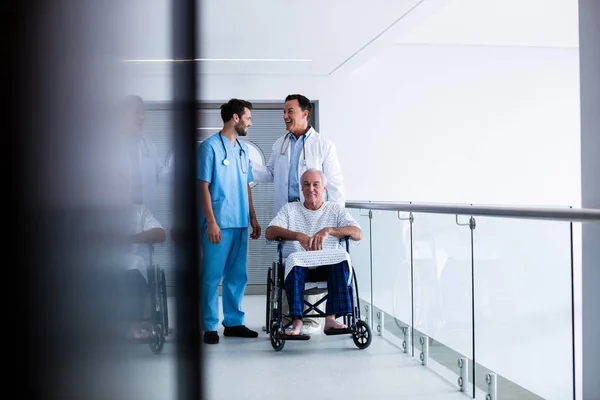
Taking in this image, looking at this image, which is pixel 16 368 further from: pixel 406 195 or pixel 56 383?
pixel 406 195

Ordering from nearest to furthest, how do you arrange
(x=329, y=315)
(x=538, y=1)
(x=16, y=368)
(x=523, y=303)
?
(x=16, y=368) < (x=523, y=303) < (x=329, y=315) < (x=538, y=1)

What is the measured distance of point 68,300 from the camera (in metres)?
0.19

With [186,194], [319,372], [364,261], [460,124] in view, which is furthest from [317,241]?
[460,124]

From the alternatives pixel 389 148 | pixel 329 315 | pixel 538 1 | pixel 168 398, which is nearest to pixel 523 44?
pixel 538 1

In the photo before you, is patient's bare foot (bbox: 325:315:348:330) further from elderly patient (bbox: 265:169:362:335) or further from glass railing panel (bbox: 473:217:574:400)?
glass railing panel (bbox: 473:217:574:400)

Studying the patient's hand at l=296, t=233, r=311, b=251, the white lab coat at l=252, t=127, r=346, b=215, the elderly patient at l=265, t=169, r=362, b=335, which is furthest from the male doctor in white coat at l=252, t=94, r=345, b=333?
the patient's hand at l=296, t=233, r=311, b=251

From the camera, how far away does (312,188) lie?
144 inches

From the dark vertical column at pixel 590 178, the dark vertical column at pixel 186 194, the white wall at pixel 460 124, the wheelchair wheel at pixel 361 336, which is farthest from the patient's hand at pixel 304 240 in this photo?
the dark vertical column at pixel 186 194

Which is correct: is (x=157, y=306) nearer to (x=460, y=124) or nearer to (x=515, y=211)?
(x=515, y=211)

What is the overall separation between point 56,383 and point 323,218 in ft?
11.5

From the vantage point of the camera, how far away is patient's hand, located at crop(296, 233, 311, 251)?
3.50 meters

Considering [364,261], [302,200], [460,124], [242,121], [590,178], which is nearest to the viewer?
[590,178]

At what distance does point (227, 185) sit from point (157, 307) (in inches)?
136

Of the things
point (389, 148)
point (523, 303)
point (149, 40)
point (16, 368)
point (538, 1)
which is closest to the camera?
point (16, 368)
